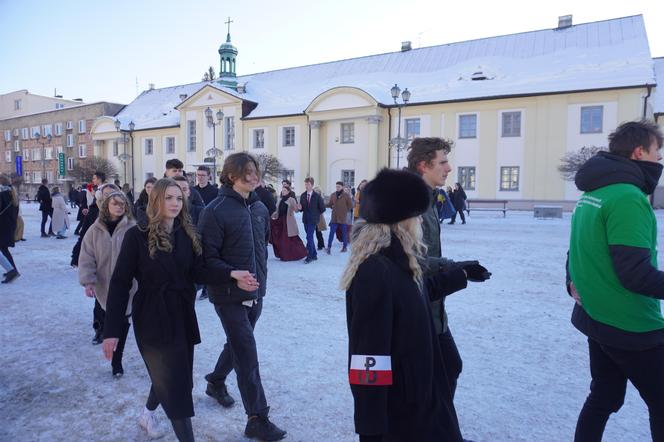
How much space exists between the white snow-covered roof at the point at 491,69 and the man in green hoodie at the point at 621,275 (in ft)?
99.3

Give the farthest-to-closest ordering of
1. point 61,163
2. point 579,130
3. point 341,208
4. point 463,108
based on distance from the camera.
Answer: point 61,163 < point 463,108 < point 579,130 < point 341,208

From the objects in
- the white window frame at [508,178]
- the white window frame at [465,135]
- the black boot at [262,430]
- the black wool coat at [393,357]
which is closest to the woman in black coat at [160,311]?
the black boot at [262,430]

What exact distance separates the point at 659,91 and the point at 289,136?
85.3 ft

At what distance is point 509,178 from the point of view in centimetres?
3153

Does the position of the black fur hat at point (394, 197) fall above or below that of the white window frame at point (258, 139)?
below

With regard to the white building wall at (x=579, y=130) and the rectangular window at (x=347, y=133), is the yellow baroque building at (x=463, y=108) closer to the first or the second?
the white building wall at (x=579, y=130)

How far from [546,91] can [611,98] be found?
357 cm

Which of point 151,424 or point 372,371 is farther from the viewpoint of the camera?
point 151,424

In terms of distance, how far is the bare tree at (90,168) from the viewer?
4312cm

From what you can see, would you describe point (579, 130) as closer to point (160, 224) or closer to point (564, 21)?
point (564, 21)

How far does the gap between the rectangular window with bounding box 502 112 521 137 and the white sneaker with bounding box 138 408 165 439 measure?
3147cm

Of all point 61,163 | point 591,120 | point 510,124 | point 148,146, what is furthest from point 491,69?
point 61,163

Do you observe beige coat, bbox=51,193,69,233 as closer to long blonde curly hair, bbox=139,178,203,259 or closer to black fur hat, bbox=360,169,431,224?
long blonde curly hair, bbox=139,178,203,259

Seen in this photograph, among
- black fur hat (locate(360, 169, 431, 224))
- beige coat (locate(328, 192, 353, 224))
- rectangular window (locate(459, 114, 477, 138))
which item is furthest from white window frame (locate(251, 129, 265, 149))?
black fur hat (locate(360, 169, 431, 224))
